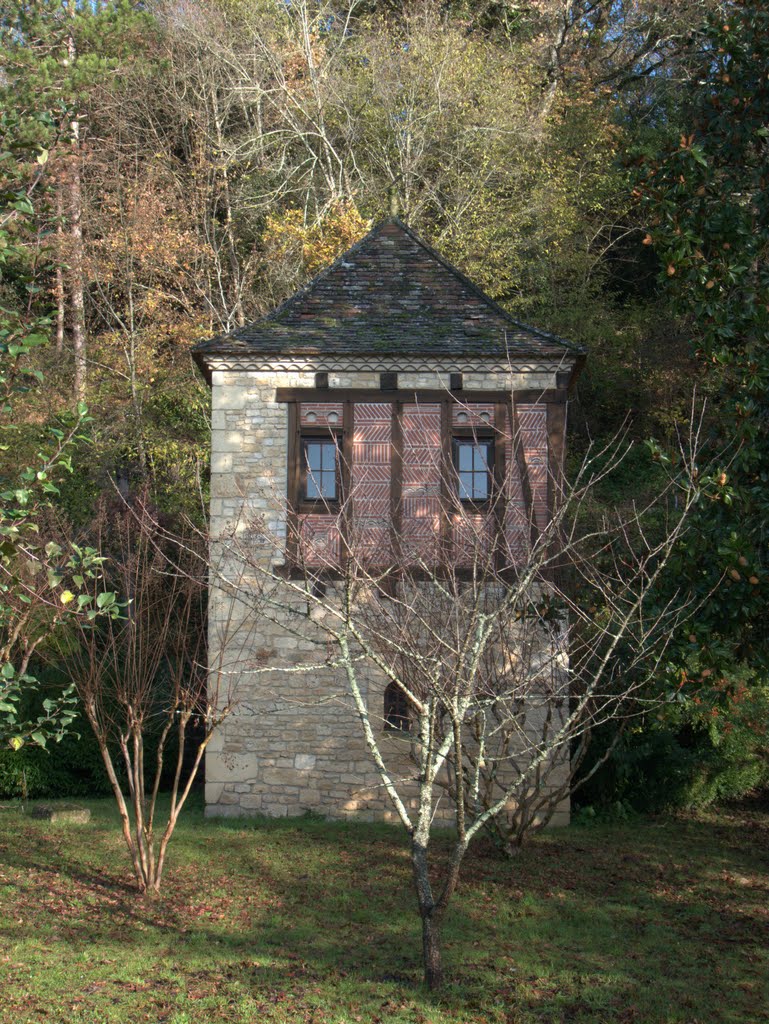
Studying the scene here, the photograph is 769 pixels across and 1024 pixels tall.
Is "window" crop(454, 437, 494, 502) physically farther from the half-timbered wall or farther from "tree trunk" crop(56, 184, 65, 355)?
"tree trunk" crop(56, 184, 65, 355)

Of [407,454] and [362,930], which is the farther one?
[407,454]

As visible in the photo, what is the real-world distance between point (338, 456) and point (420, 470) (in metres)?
0.99

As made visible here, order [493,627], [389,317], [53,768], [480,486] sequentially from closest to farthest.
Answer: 1. [493,627]
2. [480,486]
3. [389,317]
4. [53,768]

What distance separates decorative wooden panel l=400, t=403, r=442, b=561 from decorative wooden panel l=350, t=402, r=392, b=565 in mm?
202

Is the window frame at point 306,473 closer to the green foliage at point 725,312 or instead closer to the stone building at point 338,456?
the stone building at point 338,456

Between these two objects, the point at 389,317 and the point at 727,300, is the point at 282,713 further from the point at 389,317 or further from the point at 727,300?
the point at 727,300

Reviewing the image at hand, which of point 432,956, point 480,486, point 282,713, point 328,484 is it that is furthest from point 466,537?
point 432,956

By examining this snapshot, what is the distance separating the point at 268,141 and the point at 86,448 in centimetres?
744

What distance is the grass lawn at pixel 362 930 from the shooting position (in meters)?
7.42

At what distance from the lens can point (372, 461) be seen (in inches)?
518

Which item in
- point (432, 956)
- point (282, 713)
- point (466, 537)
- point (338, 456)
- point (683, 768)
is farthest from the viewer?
point (683, 768)

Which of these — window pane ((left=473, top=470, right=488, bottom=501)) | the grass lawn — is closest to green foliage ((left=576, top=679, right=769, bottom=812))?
the grass lawn

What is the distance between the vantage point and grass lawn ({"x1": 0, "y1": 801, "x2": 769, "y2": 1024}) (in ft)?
24.3

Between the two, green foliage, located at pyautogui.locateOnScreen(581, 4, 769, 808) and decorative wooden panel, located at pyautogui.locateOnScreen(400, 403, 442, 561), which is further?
decorative wooden panel, located at pyautogui.locateOnScreen(400, 403, 442, 561)
